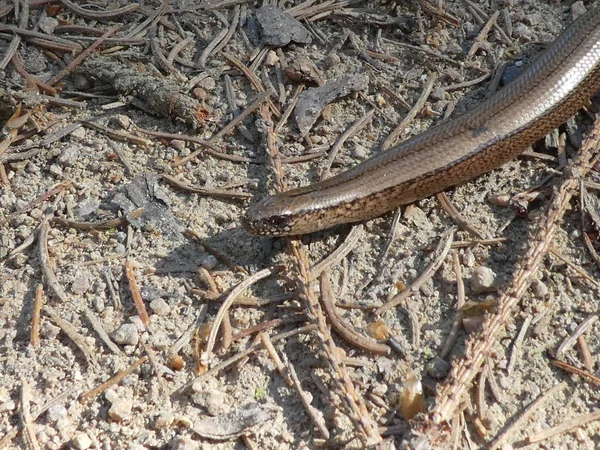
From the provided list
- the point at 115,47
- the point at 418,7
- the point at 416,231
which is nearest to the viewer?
the point at 416,231

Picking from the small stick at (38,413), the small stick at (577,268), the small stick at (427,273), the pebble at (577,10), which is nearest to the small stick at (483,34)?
the pebble at (577,10)

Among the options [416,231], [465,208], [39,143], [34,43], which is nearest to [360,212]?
[416,231]

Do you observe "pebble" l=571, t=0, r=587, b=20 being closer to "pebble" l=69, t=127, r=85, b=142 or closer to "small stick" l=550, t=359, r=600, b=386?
"small stick" l=550, t=359, r=600, b=386

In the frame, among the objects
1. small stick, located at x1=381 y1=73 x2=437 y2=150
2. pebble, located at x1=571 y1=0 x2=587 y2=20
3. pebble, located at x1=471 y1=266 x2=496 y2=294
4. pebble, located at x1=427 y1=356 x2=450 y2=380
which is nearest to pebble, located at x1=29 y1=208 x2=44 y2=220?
small stick, located at x1=381 y1=73 x2=437 y2=150

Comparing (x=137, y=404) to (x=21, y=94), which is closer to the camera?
(x=137, y=404)

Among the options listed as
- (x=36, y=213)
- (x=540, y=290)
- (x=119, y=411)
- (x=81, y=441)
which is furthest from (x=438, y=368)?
(x=36, y=213)

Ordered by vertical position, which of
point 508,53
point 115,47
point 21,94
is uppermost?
point 115,47

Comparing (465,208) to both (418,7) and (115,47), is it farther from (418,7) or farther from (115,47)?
(115,47)
